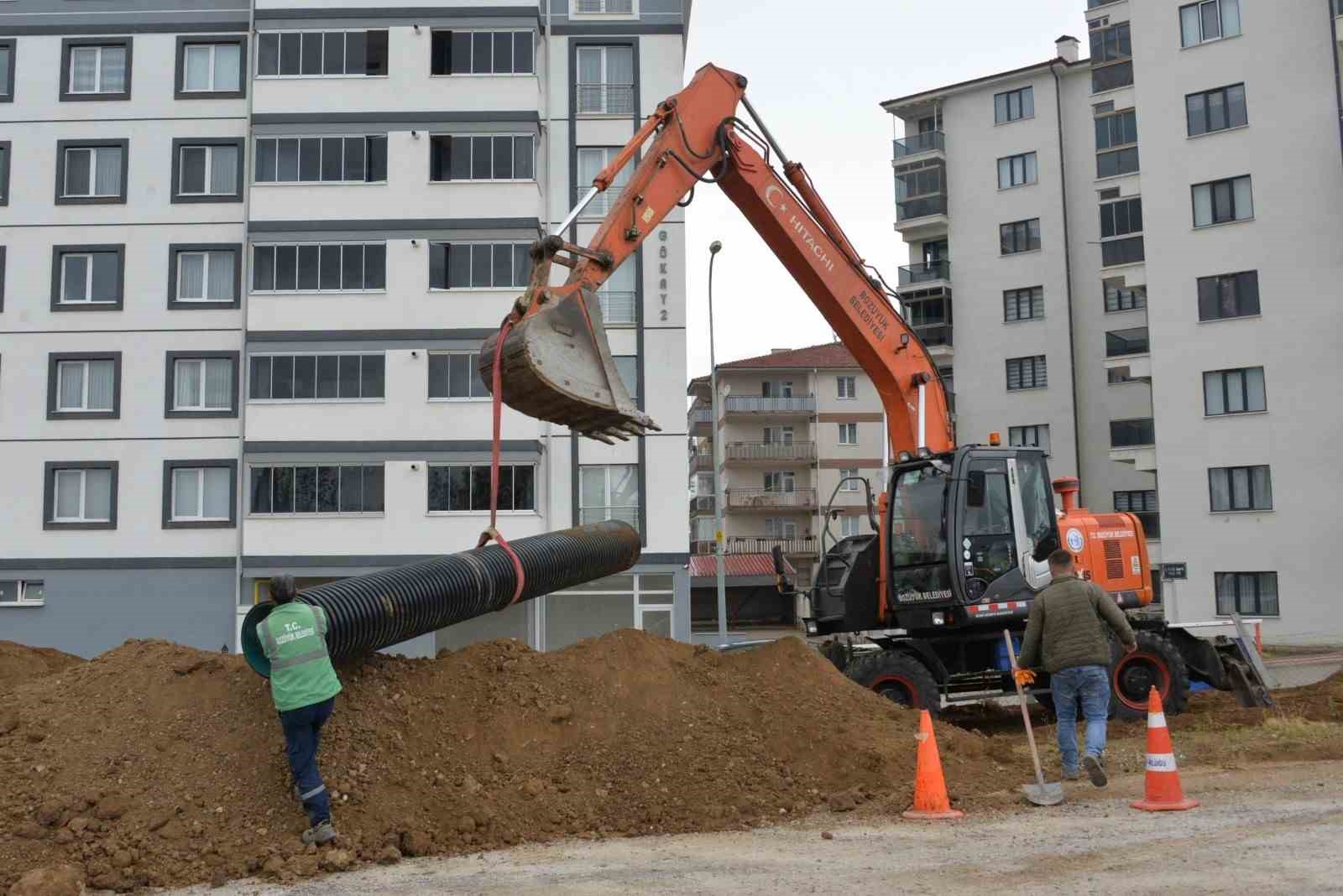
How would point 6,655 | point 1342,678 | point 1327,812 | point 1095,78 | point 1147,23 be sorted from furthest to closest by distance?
1. point 1095,78
2. point 1147,23
3. point 1342,678
4. point 6,655
5. point 1327,812

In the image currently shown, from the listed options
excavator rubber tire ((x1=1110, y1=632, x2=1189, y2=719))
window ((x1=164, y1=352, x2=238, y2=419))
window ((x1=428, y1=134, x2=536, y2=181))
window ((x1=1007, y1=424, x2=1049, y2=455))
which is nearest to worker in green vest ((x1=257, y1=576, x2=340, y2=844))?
excavator rubber tire ((x1=1110, y1=632, x2=1189, y2=719))

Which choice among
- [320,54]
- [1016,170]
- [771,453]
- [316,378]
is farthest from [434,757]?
[771,453]

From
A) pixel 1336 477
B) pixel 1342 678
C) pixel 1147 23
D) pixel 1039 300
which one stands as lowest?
pixel 1342 678

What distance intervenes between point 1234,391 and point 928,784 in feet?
103

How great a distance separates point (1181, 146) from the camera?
3872 cm

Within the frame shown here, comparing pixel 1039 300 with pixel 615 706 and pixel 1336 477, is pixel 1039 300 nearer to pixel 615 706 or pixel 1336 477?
pixel 1336 477

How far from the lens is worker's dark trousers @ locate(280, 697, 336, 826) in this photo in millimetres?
9031

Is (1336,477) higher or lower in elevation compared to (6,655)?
higher

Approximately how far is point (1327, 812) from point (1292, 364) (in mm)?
30189

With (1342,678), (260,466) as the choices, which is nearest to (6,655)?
(1342,678)

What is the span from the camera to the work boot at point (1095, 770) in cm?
1021

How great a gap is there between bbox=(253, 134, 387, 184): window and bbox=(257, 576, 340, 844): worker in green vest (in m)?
28.4

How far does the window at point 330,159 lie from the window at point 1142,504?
30.2 m

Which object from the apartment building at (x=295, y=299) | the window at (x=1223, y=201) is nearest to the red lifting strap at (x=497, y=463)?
the apartment building at (x=295, y=299)
